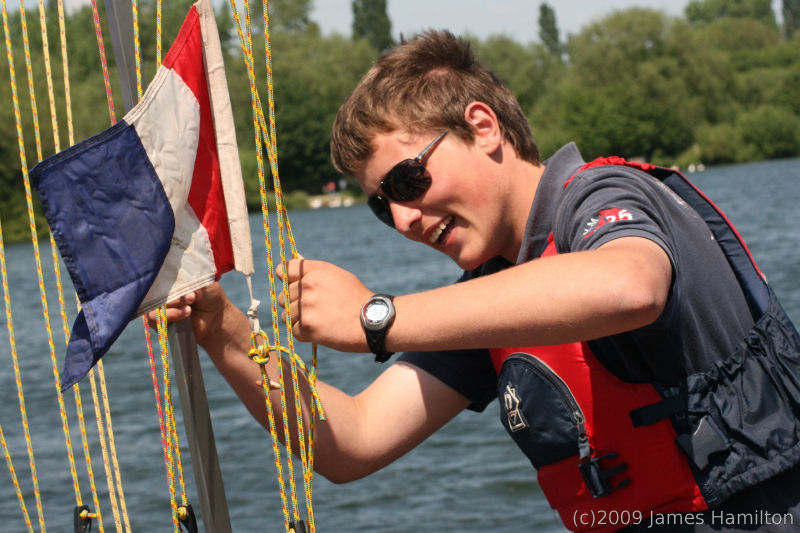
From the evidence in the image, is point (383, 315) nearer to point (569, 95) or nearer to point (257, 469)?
point (257, 469)

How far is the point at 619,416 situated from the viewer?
83.7 inches

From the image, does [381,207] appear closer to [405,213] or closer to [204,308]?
[405,213]

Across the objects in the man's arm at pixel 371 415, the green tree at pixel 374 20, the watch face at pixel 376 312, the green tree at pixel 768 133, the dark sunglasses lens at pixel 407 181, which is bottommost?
the green tree at pixel 768 133

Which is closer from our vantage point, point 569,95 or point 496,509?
point 496,509

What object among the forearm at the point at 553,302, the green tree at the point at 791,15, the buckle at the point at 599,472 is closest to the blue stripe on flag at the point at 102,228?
the forearm at the point at 553,302

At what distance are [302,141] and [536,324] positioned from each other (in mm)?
56696

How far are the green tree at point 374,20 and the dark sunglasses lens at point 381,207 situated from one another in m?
81.8

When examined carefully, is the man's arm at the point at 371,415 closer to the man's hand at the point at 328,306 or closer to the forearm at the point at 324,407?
the forearm at the point at 324,407

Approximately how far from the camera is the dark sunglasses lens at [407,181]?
87.2 inches

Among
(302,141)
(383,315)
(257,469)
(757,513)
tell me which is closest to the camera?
(383,315)

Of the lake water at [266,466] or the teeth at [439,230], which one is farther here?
the lake water at [266,466]

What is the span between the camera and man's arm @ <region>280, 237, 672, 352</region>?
1630mm

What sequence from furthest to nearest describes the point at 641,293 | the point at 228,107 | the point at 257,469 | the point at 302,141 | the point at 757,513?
1. the point at 302,141
2. the point at 257,469
3. the point at 228,107
4. the point at 757,513
5. the point at 641,293

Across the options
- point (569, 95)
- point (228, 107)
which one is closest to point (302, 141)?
point (569, 95)
